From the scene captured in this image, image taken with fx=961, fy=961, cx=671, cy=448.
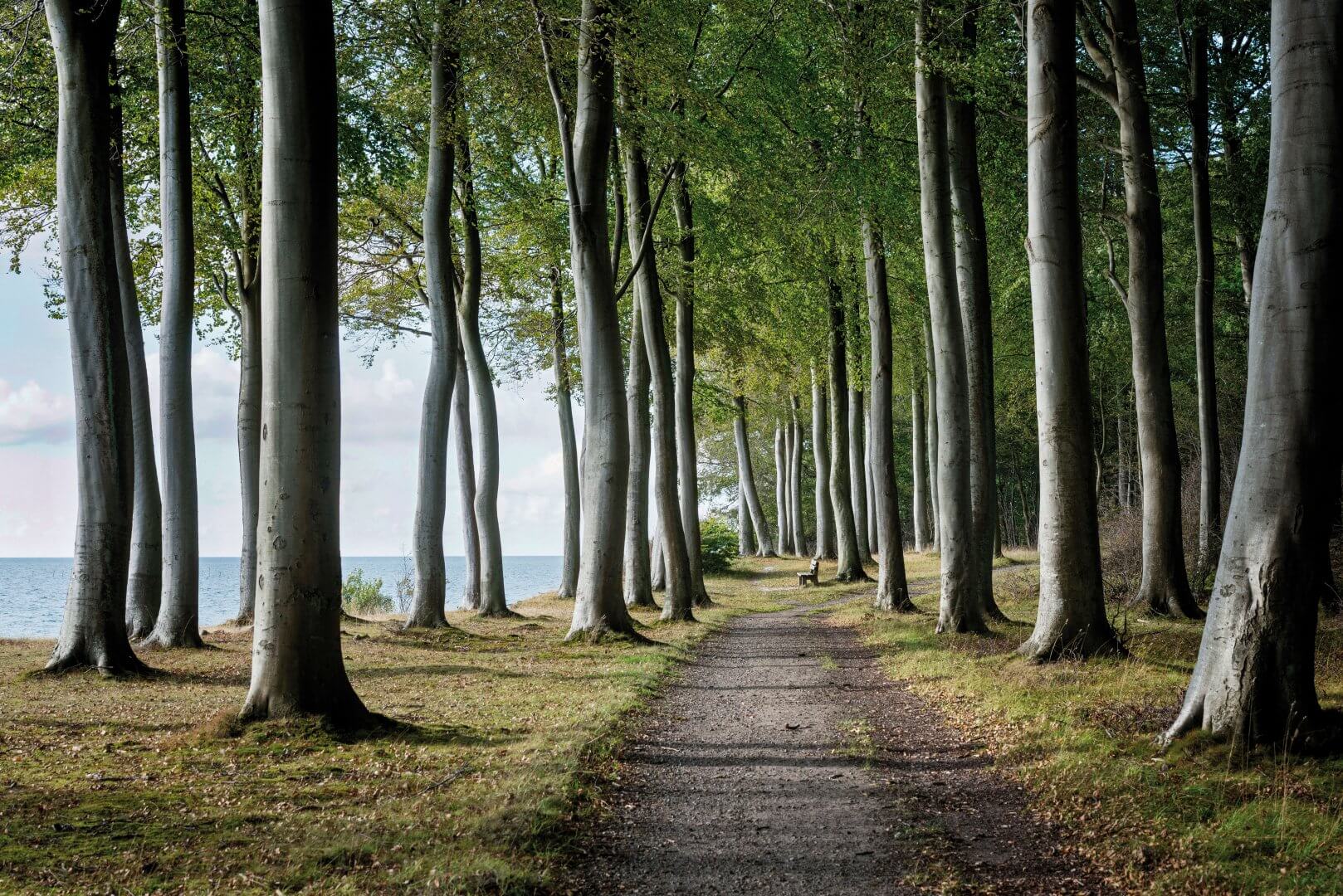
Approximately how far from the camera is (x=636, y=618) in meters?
19.4

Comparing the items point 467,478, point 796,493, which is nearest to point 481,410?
point 467,478

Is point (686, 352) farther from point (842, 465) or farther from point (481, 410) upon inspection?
point (842, 465)

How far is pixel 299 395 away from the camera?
7316mm

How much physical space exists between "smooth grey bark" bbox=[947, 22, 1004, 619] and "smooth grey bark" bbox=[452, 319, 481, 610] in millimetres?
11829

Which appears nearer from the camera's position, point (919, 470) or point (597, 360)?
point (597, 360)

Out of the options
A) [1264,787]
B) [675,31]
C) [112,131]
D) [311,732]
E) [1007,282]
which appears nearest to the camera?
[1264,787]

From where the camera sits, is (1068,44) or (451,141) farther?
(451,141)

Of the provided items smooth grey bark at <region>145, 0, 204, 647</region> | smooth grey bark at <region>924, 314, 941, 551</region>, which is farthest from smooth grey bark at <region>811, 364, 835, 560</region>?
smooth grey bark at <region>145, 0, 204, 647</region>

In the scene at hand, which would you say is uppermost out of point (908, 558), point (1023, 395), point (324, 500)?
point (1023, 395)

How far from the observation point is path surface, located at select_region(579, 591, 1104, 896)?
15.3 feet

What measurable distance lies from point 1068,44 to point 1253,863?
28.7 feet

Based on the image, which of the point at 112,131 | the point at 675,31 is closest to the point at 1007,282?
the point at 675,31

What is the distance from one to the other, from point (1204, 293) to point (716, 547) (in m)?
19.9

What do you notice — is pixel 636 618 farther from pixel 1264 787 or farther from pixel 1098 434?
pixel 1098 434
